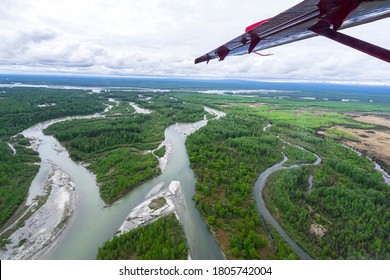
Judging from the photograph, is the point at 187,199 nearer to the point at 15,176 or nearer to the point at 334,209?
the point at 334,209

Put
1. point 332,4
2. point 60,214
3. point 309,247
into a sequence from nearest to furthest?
point 332,4, point 309,247, point 60,214

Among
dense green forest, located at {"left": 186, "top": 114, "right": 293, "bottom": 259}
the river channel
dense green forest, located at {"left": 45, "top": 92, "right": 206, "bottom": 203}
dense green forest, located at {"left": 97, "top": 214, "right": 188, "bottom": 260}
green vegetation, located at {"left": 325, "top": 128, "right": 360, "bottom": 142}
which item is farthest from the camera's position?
green vegetation, located at {"left": 325, "top": 128, "right": 360, "bottom": 142}

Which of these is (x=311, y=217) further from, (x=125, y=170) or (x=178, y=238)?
(x=125, y=170)

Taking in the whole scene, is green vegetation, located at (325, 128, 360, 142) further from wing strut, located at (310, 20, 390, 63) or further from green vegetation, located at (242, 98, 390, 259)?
wing strut, located at (310, 20, 390, 63)

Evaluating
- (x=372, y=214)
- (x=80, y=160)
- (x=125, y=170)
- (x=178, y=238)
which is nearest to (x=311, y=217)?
(x=372, y=214)

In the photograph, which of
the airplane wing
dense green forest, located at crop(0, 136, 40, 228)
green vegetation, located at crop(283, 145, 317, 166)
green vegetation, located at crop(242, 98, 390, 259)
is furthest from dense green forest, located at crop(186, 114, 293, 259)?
dense green forest, located at crop(0, 136, 40, 228)

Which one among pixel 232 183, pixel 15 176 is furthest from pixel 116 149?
pixel 232 183
